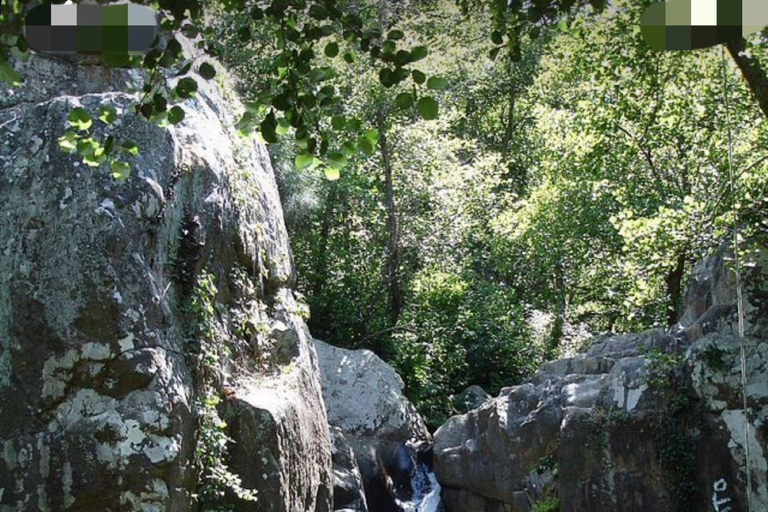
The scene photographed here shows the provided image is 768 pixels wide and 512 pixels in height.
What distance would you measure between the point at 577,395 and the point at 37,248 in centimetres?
745

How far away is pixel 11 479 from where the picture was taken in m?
6.85

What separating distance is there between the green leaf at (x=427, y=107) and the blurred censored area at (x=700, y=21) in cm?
69

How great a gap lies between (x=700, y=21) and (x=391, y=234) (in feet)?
Result: 54.5

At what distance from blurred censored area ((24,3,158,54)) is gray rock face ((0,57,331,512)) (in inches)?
194

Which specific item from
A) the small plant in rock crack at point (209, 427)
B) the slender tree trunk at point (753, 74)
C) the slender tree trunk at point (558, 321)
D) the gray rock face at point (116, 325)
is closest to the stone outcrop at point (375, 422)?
the gray rock face at point (116, 325)

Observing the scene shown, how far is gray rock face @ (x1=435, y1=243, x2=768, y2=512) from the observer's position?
34.0ft

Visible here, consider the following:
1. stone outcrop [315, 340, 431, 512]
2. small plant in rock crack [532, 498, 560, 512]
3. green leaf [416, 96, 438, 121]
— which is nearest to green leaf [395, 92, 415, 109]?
green leaf [416, 96, 438, 121]

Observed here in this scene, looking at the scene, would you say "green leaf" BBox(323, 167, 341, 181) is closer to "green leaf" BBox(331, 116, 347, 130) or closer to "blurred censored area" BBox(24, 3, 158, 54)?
"green leaf" BBox(331, 116, 347, 130)

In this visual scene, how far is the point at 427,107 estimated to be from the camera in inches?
116

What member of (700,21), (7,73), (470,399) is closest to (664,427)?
(470,399)

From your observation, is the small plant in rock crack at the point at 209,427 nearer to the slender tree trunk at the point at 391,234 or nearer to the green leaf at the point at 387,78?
the green leaf at the point at 387,78

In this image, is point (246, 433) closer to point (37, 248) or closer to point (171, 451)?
point (171, 451)

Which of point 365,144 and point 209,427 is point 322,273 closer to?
point 209,427

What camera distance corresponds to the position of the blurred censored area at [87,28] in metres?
2.51
